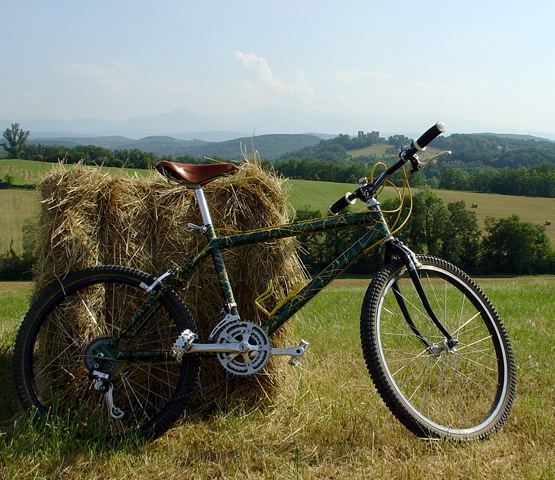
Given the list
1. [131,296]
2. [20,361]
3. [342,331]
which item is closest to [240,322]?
[131,296]

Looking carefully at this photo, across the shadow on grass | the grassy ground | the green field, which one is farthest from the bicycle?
the green field

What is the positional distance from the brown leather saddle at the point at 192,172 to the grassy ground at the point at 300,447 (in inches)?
59.4

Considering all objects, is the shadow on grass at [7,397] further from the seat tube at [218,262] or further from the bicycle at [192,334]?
→ the seat tube at [218,262]

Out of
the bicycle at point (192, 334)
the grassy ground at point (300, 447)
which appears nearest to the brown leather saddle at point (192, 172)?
the bicycle at point (192, 334)

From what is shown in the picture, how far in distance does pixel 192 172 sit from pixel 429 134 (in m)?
1.43

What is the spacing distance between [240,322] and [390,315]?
3.08 ft

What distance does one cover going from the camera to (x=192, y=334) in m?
2.71

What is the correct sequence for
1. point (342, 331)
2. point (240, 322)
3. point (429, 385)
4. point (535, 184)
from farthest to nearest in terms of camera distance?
point (535, 184), point (342, 331), point (429, 385), point (240, 322)

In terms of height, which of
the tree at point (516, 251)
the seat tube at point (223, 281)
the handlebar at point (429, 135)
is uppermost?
the handlebar at point (429, 135)

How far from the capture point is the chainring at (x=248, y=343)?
2.70m

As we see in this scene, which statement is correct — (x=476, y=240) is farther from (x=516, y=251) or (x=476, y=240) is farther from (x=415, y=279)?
(x=415, y=279)

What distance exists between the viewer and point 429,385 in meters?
3.14

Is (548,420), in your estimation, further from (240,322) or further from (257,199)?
(257,199)

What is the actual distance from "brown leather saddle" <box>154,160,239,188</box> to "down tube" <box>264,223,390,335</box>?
35.0 inches
